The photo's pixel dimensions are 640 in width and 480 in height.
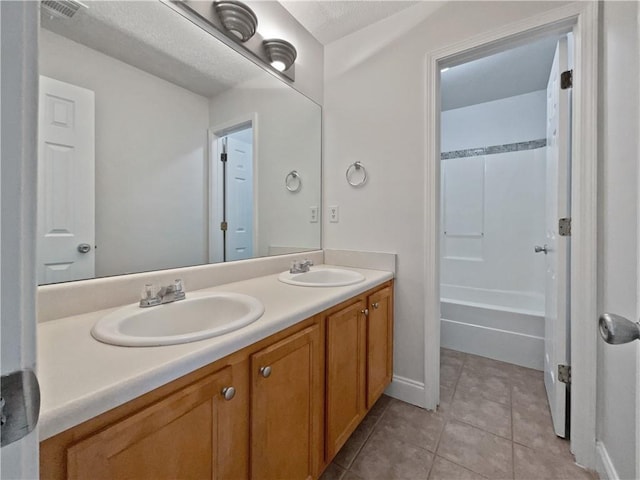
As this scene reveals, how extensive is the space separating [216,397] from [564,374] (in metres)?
1.60

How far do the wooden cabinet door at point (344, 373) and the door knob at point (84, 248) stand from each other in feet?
2.82

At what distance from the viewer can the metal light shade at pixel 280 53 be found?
5.08 feet

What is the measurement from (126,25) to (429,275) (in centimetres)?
174

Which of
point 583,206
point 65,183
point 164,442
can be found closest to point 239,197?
point 65,183

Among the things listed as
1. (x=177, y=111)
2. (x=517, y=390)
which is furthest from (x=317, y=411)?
(x=517, y=390)

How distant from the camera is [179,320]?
97 centimetres

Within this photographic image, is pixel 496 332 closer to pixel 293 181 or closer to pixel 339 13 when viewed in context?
pixel 293 181

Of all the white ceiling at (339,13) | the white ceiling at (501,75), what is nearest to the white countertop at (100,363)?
the white ceiling at (339,13)

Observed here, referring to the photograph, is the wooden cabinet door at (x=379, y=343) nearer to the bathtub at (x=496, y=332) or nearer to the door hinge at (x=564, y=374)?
the door hinge at (x=564, y=374)

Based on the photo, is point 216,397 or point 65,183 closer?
point 216,397

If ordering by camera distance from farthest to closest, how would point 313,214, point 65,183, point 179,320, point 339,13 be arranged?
point 313,214 → point 339,13 → point 179,320 → point 65,183

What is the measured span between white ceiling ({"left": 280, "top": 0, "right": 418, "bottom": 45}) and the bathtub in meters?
2.16

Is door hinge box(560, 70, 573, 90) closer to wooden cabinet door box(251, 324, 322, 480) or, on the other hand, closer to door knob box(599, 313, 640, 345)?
door knob box(599, 313, 640, 345)

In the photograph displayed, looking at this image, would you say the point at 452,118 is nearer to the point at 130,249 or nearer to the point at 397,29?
the point at 397,29
